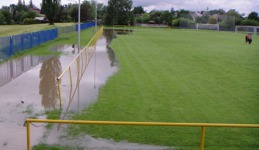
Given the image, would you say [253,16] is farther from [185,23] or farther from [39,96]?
[39,96]

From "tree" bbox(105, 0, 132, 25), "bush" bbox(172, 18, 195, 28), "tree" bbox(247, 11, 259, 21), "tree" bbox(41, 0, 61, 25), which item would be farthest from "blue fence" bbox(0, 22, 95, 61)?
"tree" bbox(247, 11, 259, 21)

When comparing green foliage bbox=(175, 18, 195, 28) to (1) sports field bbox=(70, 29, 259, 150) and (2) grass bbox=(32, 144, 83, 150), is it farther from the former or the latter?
(2) grass bbox=(32, 144, 83, 150)

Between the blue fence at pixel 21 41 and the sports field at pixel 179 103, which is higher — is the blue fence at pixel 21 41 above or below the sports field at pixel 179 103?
above

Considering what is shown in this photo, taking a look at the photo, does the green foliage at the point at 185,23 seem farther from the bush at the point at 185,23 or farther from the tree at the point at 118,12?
the tree at the point at 118,12

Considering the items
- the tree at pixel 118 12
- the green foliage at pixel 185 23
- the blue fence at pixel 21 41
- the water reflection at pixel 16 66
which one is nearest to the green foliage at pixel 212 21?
the green foliage at pixel 185 23

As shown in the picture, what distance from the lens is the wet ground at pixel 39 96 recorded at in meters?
8.86

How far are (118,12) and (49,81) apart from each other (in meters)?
87.9

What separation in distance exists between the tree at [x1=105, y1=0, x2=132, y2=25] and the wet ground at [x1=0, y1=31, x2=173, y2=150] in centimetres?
7896

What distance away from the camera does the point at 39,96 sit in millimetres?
13547

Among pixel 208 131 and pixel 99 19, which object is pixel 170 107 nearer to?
pixel 208 131

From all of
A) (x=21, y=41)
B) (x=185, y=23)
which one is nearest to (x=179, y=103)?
(x=21, y=41)

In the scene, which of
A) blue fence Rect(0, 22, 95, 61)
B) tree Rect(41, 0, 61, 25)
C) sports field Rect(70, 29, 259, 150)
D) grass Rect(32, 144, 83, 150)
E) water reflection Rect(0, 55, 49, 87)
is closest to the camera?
grass Rect(32, 144, 83, 150)

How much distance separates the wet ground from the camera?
349 inches

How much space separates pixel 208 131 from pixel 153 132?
168cm
